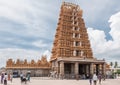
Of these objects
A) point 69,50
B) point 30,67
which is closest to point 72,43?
point 69,50

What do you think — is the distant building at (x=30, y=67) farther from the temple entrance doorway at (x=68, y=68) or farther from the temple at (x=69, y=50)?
the temple entrance doorway at (x=68, y=68)

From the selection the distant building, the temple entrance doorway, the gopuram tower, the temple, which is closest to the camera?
the gopuram tower

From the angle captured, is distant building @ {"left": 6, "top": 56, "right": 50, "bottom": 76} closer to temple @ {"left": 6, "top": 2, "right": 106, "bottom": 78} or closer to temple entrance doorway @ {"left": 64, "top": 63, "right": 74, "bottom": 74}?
temple @ {"left": 6, "top": 2, "right": 106, "bottom": 78}

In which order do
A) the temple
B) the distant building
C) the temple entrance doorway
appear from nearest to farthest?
the temple → the temple entrance doorway → the distant building

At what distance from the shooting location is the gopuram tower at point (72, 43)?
60719 millimetres

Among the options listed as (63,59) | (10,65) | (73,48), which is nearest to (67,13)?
(73,48)

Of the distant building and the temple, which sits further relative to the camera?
the distant building

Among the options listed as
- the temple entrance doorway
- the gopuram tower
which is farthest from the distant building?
the temple entrance doorway

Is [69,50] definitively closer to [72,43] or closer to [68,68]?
[72,43]

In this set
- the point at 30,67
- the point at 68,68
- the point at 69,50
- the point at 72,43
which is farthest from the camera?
the point at 30,67

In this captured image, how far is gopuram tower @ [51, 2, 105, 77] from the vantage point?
2391 inches

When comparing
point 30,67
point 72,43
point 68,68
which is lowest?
point 68,68

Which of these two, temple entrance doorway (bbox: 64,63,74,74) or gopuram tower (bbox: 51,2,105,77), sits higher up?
gopuram tower (bbox: 51,2,105,77)

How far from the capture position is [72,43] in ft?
208
